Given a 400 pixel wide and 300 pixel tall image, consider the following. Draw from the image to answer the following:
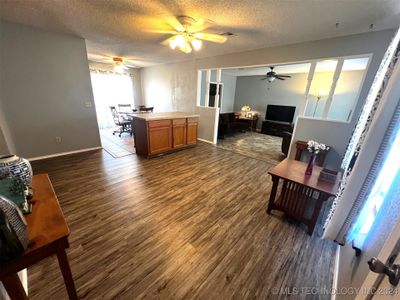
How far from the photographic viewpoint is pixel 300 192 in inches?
73.9

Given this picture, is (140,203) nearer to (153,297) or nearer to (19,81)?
(153,297)

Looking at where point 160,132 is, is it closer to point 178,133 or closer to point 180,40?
point 178,133

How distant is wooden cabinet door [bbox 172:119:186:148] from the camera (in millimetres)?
4080

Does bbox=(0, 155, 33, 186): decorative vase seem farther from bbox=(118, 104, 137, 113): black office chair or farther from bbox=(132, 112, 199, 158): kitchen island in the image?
bbox=(118, 104, 137, 113): black office chair

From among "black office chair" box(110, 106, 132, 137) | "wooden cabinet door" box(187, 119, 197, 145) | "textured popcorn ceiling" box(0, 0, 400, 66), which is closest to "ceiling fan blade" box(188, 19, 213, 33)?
"textured popcorn ceiling" box(0, 0, 400, 66)

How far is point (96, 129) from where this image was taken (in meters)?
4.14

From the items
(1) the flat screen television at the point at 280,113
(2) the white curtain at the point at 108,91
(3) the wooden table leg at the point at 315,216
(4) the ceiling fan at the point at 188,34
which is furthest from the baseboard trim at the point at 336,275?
(2) the white curtain at the point at 108,91

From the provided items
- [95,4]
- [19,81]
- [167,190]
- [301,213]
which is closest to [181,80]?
[95,4]

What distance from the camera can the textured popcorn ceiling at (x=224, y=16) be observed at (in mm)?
2023

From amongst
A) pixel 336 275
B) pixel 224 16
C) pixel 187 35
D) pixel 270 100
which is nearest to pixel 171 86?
pixel 187 35

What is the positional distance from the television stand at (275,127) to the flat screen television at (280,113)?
18cm

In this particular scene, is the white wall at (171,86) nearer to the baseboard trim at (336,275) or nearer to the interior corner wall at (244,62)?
the interior corner wall at (244,62)

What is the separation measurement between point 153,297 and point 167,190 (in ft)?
4.68

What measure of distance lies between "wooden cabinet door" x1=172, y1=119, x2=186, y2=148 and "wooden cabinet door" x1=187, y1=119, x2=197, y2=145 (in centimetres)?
15
